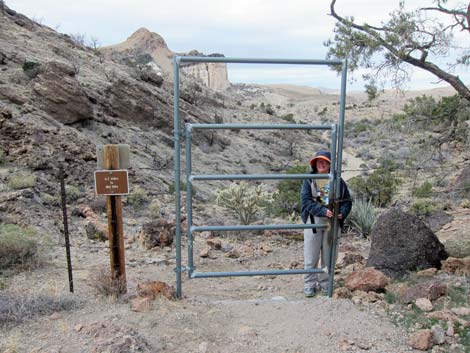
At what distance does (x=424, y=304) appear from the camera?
4.20 metres

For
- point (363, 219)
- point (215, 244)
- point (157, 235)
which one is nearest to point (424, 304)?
point (215, 244)

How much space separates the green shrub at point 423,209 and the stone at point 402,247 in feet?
16.4

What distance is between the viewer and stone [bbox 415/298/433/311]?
4156mm

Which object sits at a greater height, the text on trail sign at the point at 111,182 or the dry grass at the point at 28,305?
the text on trail sign at the point at 111,182

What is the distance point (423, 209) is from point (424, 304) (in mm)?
6786

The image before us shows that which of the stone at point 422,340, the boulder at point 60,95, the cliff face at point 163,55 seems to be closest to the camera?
the stone at point 422,340

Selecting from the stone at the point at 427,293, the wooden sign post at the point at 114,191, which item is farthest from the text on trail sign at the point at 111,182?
the stone at the point at 427,293

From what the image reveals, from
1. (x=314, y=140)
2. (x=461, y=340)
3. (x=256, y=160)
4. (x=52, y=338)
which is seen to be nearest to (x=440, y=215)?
(x=461, y=340)

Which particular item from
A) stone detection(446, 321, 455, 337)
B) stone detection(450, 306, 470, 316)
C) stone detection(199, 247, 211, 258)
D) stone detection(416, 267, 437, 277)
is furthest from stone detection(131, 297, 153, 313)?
stone detection(199, 247, 211, 258)

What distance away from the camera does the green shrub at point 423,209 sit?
10422 millimetres

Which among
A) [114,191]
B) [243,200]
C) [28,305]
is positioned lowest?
Answer: [243,200]

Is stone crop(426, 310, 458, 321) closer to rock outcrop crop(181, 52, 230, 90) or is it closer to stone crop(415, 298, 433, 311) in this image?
stone crop(415, 298, 433, 311)

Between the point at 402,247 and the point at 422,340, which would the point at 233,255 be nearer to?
the point at 402,247

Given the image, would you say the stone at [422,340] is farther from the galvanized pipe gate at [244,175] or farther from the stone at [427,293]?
the galvanized pipe gate at [244,175]
